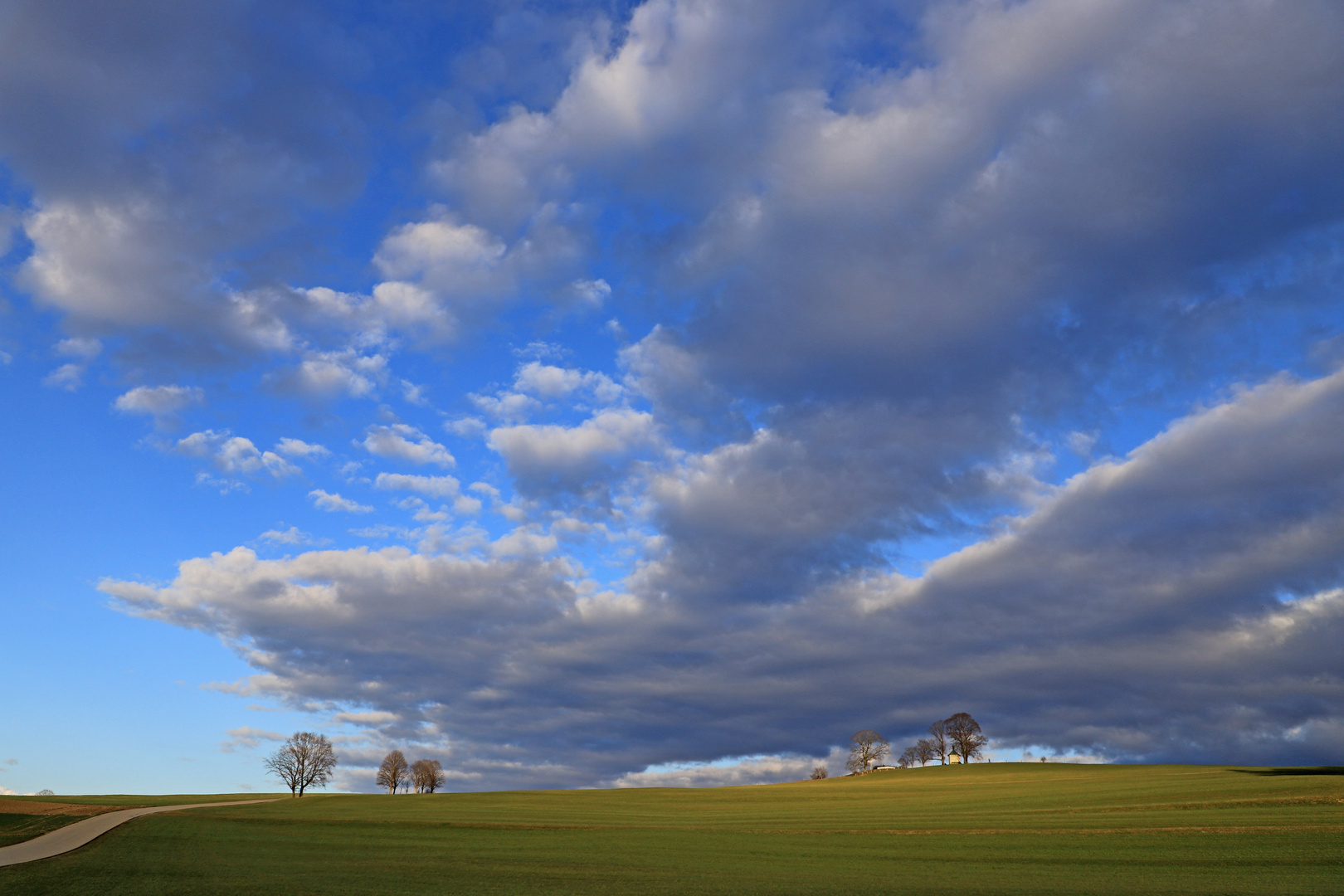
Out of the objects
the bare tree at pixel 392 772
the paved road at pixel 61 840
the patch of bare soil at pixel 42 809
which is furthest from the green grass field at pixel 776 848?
the bare tree at pixel 392 772

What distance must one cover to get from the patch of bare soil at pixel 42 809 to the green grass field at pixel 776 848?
8.38 meters

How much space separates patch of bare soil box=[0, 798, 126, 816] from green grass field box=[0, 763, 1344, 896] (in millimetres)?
8382

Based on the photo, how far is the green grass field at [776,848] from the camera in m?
26.4

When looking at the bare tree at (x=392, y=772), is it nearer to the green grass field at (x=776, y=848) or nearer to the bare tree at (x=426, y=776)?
the bare tree at (x=426, y=776)

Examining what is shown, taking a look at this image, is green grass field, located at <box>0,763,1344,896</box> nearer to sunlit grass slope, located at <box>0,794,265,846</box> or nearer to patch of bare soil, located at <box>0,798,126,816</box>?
sunlit grass slope, located at <box>0,794,265,846</box>

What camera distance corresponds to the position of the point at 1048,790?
71.0 meters

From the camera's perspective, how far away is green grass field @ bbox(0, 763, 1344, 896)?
2639 cm

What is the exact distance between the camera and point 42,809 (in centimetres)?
6906

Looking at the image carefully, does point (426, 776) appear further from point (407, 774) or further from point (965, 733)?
point (965, 733)

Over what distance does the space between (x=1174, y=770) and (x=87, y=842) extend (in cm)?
10531

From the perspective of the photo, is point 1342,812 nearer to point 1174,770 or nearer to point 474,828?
point 474,828

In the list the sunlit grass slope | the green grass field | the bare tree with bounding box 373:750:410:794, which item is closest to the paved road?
the sunlit grass slope

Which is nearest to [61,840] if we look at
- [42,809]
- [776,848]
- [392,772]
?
[42,809]

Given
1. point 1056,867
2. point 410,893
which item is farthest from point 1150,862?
point 410,893
